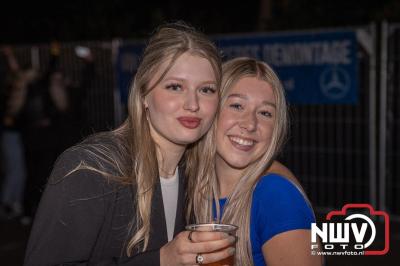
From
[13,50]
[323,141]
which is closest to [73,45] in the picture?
[13,50]

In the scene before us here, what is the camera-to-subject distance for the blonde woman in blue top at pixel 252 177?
7.92ft

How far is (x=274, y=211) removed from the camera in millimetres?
2414

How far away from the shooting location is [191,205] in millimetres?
2754

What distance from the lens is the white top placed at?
2459 millimetres

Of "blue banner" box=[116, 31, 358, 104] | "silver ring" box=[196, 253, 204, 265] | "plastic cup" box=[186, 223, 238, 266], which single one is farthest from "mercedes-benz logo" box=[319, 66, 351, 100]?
"silver ring" box=[196, 253, 204, 265]

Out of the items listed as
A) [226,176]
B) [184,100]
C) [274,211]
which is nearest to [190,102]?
[184,100]

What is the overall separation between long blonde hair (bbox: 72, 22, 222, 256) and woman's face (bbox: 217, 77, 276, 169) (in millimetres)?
273

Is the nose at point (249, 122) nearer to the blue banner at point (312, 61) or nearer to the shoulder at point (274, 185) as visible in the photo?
the shoulder at point (274, 185)

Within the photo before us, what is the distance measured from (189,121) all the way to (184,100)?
85mm

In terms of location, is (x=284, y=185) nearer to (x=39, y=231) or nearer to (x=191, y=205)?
(x=191, y=205)

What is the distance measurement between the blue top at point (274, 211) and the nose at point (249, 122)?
25 cm

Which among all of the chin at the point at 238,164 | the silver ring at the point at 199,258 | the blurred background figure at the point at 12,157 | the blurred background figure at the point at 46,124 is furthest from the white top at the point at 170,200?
the blurred background figure at the point at 12,157

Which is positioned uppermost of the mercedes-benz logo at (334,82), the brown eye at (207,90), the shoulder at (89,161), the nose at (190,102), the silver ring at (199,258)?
the mercedes-benz logo at (334,82)

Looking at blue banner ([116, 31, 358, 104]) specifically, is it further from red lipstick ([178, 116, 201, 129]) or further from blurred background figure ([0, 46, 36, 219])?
red lipstick ([178, 116, 201, 129])
